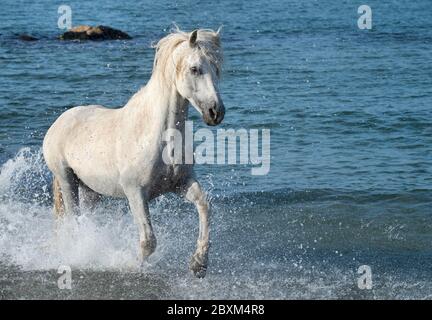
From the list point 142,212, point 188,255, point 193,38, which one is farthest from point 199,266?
point 193,38

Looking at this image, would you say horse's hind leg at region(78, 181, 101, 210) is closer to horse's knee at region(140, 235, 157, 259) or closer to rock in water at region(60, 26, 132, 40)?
horse's knee at region(140, 235, 157, 259)

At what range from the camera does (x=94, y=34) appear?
2547cm

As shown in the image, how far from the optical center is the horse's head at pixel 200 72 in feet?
22.4

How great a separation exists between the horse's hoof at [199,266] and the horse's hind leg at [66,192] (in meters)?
1.64

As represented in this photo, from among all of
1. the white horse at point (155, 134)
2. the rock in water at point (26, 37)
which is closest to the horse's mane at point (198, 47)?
the white horse at point (155, 134)

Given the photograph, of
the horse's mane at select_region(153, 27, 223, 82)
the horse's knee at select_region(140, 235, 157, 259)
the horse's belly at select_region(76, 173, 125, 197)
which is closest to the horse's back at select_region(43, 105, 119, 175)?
the horse's belly at select_region(76, 173, 125, 197)

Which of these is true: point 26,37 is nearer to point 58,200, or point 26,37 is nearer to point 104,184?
point 58,200

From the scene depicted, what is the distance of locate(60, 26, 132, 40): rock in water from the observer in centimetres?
2539

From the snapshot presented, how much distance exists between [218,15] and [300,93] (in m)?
14.2

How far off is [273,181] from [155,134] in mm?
4623

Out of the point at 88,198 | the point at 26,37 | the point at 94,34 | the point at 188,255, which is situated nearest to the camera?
the point at 88,198

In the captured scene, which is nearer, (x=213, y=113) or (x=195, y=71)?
(x=213, y=113)

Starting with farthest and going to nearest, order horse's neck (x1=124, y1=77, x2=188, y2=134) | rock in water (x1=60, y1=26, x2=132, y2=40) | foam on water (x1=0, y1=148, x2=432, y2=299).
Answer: rock in water (x1=60, y1=26, x2=132, y2=40), foam on water (x1=0, y1=148, x2=432, y2=299), horse's neck (x1=124, y1=77, x2=188, y2=134)

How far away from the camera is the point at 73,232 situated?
8609 millimetres
